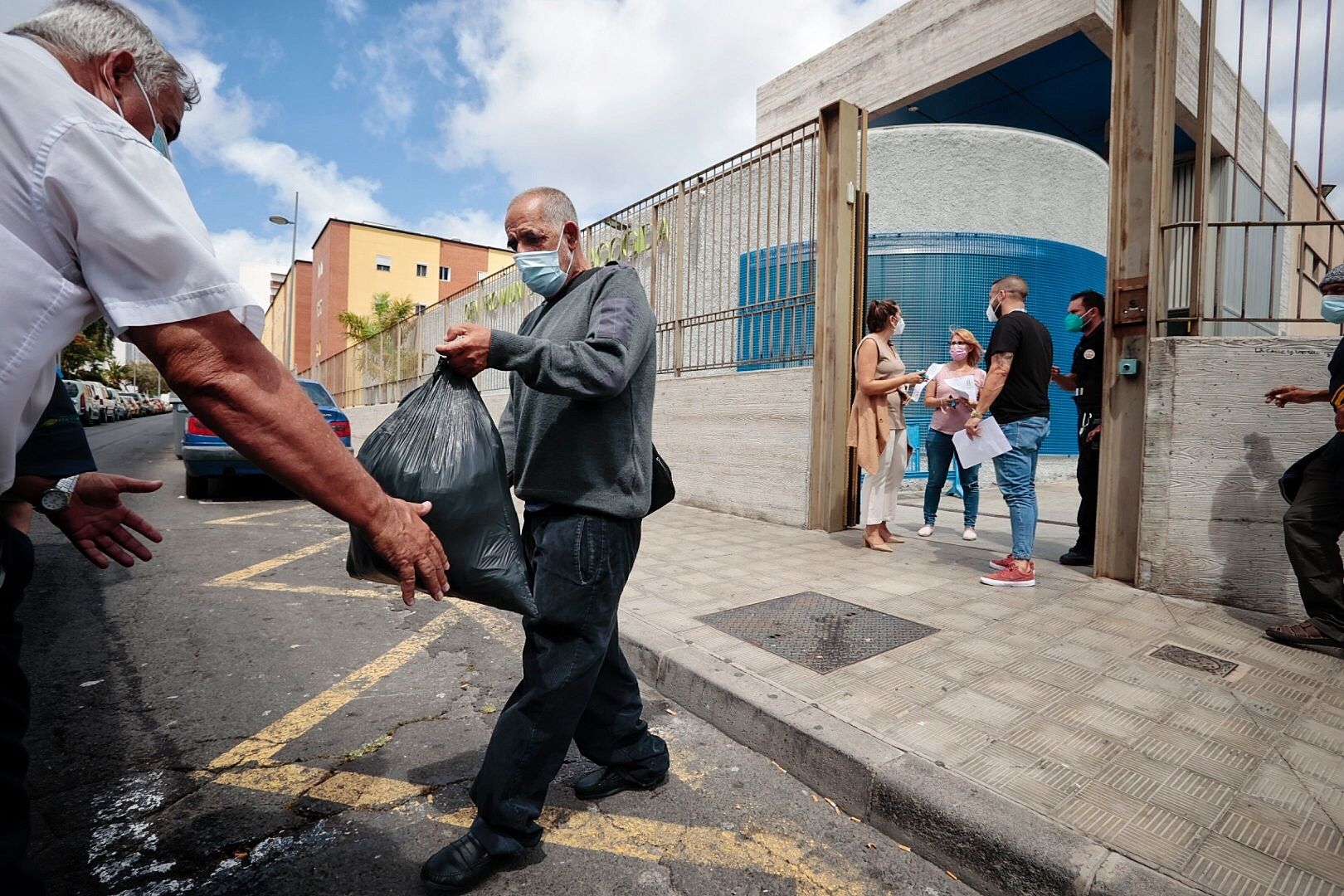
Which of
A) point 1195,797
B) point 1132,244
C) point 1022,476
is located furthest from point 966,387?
point 1195,797

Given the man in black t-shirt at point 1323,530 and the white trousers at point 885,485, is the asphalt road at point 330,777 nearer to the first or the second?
the man in black t-shirt at point 1323,530

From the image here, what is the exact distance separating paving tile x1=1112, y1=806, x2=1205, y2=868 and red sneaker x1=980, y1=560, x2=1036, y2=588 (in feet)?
8.55

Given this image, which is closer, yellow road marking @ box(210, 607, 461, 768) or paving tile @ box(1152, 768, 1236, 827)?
paving tile @ box(1152, 768, 1236, 827)

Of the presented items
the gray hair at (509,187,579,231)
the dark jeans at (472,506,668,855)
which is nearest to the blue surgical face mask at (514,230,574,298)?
the gray hair at (509,187,579,231)

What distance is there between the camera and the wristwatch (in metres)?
1.71

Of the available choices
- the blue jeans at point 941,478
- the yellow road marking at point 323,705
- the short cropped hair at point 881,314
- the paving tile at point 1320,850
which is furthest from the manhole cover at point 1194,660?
the yellow road marking at point 323,705

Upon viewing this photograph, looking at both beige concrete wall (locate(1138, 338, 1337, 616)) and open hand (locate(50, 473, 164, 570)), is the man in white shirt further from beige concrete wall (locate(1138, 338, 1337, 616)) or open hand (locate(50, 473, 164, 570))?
beige concrete wall (locate(1138, 338, 1337, 616))

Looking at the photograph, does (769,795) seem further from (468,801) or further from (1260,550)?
(1260,550)

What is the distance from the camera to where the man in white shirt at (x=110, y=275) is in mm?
1014

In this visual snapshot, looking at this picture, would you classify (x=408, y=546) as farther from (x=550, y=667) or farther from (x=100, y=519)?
(x=100, y=519)

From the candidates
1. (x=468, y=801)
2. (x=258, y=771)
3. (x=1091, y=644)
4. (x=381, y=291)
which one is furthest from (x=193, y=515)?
(x=381, y=291)

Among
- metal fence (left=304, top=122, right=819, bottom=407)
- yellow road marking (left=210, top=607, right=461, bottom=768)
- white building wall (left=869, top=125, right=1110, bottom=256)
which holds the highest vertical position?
white building wall (left=869, top=125, right=1110, bottom=256)

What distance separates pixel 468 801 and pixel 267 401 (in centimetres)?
166

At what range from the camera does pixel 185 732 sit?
2766 millimetres
